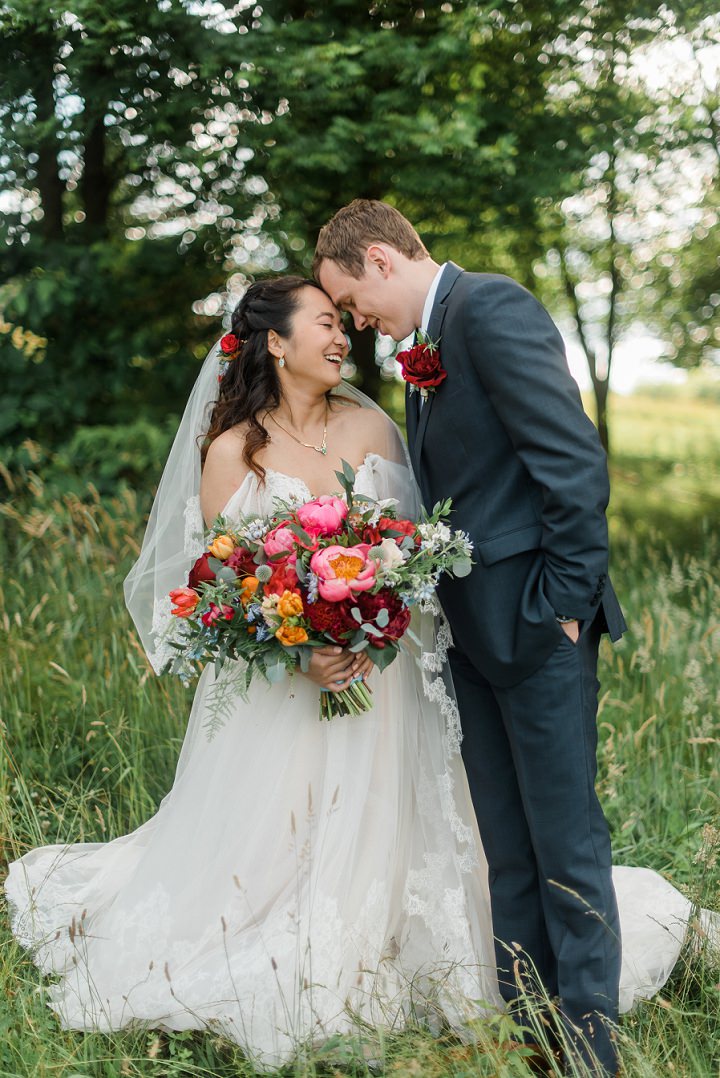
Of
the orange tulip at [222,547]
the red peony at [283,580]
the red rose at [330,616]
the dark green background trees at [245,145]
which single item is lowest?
the red rose at [330,616]

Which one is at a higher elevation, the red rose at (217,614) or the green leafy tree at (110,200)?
the green leafy tree at (110,200)

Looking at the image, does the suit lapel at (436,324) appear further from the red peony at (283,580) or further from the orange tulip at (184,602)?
the orange tulip at (184,602)

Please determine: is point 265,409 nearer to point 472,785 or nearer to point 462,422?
point 462,422

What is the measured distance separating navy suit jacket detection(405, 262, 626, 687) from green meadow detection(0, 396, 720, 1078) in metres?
0.93

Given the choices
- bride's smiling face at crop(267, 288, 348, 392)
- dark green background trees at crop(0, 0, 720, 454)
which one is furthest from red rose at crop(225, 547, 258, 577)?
dark green background trees at crop(0, 0, 720, 454)

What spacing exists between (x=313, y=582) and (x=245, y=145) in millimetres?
3733

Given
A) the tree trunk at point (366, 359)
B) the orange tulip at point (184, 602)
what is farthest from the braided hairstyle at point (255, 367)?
the tree trunk at point (366, 359)

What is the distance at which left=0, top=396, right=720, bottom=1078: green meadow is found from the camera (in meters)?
2.66

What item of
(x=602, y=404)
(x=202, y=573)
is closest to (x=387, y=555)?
(x=202, y=573)

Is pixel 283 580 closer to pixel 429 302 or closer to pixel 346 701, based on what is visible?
pixel 346 701

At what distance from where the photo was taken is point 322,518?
2648 mm

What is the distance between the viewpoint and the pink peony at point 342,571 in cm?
249

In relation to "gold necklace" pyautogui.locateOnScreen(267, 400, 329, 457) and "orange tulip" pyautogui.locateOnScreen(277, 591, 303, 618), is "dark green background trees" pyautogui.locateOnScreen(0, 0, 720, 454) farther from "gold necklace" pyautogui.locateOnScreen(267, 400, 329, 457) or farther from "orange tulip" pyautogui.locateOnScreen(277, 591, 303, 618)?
"orange tulip" pyautogui.locateOnScreen(277, 591, 303, 618)

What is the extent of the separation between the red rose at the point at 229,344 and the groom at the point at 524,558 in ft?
2.02
